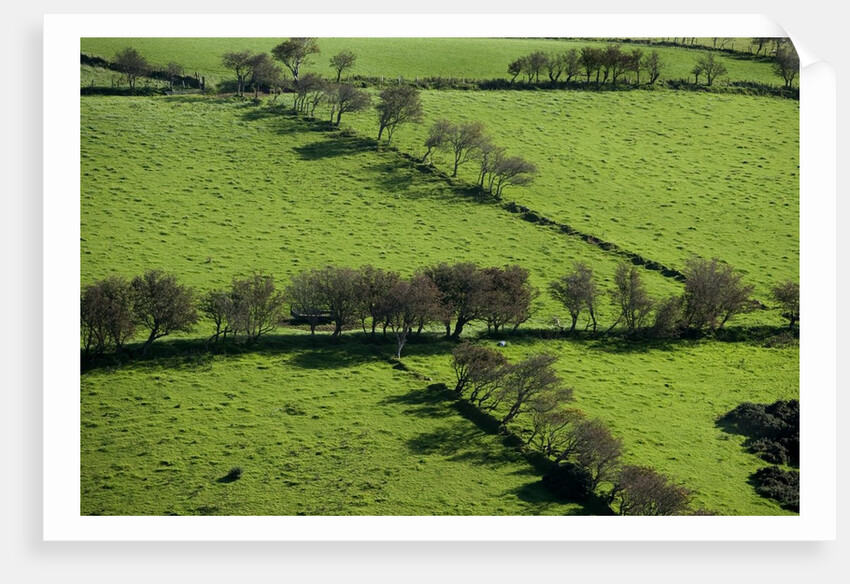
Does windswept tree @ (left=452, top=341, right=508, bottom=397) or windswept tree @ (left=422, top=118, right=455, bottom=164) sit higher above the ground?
windswept tree @ (left=422, top=118, right=455, bottom=164)

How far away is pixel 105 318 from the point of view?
4341 cm

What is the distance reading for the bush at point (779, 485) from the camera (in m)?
36.0

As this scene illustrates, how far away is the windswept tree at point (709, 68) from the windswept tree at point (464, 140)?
16.2 m

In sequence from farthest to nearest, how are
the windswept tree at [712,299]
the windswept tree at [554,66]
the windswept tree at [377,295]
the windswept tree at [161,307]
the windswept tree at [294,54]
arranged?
1. the windswept tree at [554,66]
2. the windswept tree at [294,54]
3. the windswept tree at [712,299]
4. the windswept tree at [377,295]
5. the windswept tree at [161,307]

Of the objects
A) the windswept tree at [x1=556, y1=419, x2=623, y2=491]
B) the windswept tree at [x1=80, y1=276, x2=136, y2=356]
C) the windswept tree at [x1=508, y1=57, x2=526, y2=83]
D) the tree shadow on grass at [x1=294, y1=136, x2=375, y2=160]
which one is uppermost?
the windswept tree at [x1=508, y1=57, x2=526, y2=83]

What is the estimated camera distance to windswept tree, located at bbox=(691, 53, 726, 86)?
69.2m

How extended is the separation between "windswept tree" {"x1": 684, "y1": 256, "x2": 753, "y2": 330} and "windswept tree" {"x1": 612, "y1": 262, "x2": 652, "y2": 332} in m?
2.21

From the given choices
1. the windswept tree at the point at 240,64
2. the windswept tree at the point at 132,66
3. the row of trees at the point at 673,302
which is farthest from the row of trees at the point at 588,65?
the windswept tree at the point at 132,66

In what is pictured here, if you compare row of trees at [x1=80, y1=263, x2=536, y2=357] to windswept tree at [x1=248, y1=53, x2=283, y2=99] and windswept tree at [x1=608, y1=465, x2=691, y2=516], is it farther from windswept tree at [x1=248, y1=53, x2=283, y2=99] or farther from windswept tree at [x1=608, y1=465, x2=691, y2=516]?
windswept tree at [x1=248, y1=53, x2=283, y2=99]

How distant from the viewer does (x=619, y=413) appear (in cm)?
4325

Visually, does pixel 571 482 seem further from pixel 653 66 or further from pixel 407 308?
pixel 653 66

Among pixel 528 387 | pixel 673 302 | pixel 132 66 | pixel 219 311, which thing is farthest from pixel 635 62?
pixel 219 311

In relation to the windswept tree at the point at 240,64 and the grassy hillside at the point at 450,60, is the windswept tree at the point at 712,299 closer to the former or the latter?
the grassy hillside at the point at 450,60

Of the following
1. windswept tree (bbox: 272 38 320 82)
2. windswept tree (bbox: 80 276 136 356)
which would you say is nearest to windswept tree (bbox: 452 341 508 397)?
windswept tree (bbox: 80 276 136 356)
